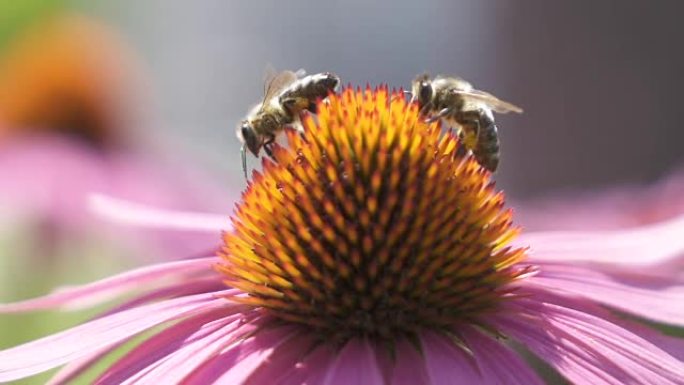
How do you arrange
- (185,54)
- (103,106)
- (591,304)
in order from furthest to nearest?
(185,54) → (103,106) → (591,304)

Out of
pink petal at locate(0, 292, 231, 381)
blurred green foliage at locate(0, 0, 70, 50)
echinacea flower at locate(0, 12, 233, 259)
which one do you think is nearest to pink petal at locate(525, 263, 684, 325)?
pink petal at locate(0, 292, 231, 381)

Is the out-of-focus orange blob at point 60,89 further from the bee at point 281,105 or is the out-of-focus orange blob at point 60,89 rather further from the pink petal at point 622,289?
the pink petal at point 622,289

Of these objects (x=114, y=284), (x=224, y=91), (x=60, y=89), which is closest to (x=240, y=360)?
(x=114, y=284)

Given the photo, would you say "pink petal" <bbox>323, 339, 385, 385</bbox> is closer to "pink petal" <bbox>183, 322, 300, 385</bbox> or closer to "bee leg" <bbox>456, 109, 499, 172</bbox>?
"pink petal" <bbox>183, 322, 300, 385</bbox>

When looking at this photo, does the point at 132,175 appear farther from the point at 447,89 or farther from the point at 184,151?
the point at 447,89

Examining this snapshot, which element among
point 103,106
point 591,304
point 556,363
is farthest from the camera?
point 103,106

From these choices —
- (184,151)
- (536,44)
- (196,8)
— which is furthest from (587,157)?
(196,8)

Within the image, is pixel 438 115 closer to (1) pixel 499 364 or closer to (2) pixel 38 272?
(1) pixel 499 364

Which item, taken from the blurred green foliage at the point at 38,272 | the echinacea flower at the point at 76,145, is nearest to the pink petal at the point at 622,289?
the echinacea flower at the point at 76,145
